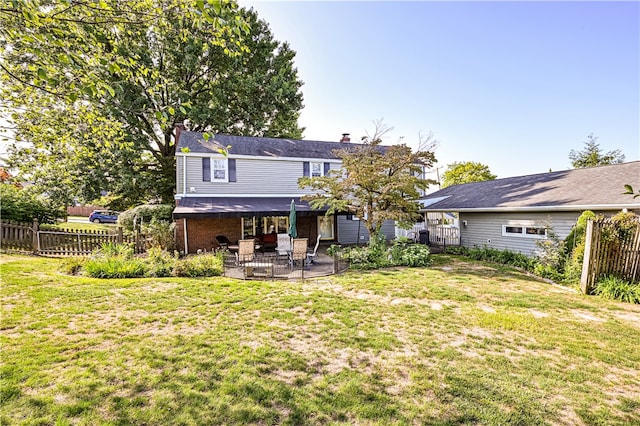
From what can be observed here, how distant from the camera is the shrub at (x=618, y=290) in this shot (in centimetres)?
765

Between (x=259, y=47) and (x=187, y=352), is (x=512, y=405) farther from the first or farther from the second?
(x=259, y=47)

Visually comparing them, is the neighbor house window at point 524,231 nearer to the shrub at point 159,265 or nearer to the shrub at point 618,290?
the shrub at point 618,290

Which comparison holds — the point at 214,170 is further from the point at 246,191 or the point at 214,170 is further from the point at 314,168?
the point at 314,168

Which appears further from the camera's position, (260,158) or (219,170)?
(260,158)

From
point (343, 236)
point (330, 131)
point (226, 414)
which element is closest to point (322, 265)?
point (343, 236)

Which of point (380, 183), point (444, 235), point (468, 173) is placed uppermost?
point (468, 173)

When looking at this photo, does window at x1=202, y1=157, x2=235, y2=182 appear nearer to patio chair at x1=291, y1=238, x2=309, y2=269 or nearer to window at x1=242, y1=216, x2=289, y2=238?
window at x1=242, y1=216, x2=289, y2=238

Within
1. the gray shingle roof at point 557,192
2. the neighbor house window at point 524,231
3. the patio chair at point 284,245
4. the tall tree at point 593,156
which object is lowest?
the patio chair at point 284,245

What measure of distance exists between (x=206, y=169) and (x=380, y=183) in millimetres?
10296

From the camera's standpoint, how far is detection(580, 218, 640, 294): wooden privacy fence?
841 centimetres

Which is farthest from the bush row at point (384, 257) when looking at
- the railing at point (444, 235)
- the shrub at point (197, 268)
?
the railing at point (444, 235)

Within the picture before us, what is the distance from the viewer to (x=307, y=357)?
459cm

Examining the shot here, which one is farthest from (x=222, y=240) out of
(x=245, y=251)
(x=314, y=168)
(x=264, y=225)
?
(x=314, y=168)

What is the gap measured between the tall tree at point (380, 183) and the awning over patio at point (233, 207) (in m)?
2.35
